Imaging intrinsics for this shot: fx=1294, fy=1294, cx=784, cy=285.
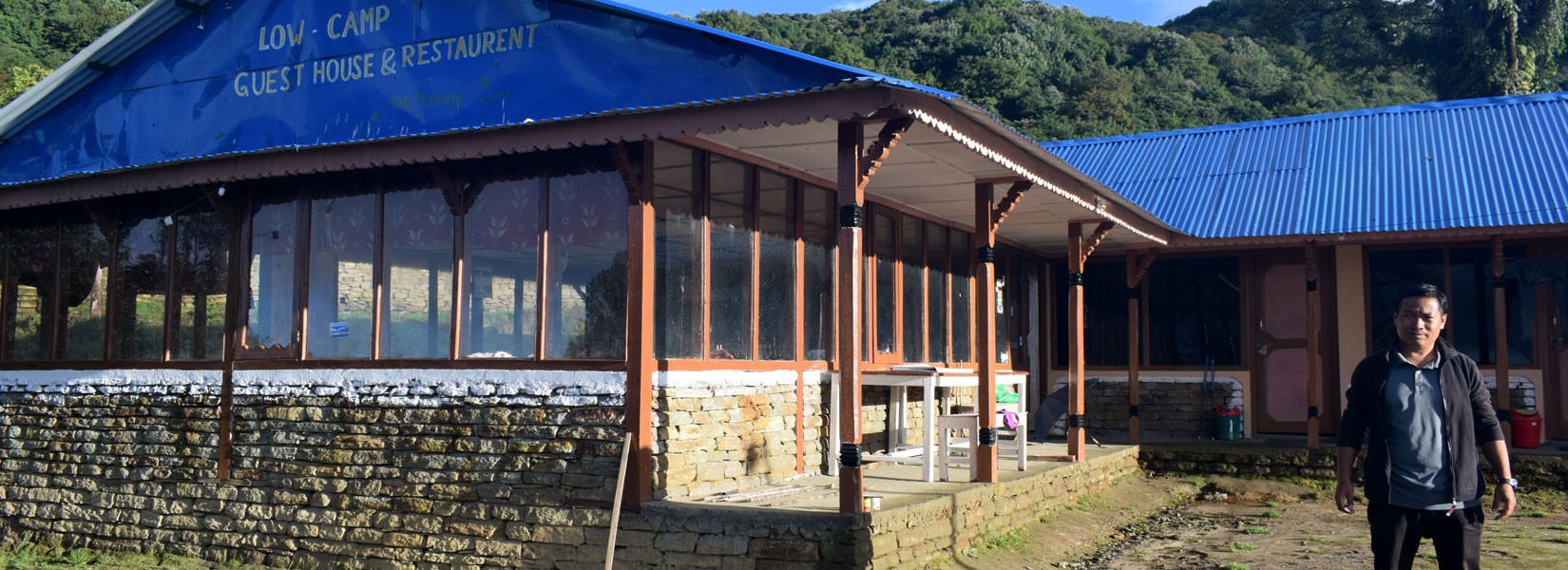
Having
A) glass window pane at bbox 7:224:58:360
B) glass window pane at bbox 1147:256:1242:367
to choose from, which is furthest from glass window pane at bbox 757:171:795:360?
glass window pane at bbox 1147:256:1242:367

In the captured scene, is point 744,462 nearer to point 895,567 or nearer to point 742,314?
point 742,314

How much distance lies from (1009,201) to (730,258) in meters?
2.37

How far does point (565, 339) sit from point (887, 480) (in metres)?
2.67

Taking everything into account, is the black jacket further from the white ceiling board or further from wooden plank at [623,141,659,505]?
wooden plank at [623,141,659,505]

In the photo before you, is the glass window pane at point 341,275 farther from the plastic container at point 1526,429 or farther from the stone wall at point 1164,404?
the plastic container at point 1526,429

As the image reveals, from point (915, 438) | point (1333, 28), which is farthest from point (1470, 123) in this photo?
point (1333, 28)

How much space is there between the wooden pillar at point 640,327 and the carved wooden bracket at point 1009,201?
3102 mm

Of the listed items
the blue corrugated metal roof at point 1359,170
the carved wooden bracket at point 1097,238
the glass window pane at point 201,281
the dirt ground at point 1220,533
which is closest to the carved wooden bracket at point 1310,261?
the blue corrugated metal roof at point 1359,170

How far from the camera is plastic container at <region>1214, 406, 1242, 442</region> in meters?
15.2

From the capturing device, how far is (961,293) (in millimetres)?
13836

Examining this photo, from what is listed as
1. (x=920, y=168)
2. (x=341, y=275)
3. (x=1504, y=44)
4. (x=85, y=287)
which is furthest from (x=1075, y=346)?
(x=1504, y=44)

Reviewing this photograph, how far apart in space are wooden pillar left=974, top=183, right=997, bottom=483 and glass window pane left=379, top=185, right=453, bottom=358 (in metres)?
3.98

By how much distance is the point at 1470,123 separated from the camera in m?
16.6

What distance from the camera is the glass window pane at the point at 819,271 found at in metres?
10.4
